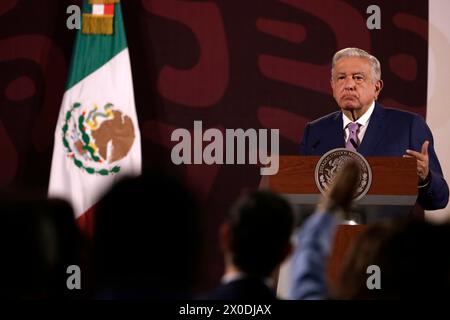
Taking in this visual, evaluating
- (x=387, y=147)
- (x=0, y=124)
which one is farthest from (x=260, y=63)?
(x=0, y=124)

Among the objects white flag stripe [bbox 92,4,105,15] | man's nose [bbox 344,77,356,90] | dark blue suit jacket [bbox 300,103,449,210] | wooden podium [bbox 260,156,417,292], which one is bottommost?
wooden podium [bbox 260,156,417,292]

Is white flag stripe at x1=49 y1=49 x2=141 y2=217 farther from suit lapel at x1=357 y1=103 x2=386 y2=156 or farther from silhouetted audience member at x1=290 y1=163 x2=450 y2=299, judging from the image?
silhouetted audience member at x1=290 y1=163 x2=450 y2=299

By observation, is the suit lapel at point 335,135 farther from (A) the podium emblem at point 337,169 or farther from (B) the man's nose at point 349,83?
(A) the podium emblem at point 337,169

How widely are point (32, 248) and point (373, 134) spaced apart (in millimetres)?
4208

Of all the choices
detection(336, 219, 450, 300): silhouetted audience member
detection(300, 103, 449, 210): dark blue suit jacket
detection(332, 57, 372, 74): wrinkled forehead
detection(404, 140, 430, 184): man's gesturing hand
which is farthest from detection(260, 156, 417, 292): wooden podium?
detection(336, 219, 450, 300): silhouetted audience member

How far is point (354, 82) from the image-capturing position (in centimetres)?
589

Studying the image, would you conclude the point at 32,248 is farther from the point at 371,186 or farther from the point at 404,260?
the point at 371,186

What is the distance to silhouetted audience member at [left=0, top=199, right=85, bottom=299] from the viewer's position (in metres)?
2.00

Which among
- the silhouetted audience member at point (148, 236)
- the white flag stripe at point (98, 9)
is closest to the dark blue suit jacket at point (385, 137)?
the white flag stripe at point (98, 9)

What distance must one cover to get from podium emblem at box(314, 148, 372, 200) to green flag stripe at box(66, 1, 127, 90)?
113 inches

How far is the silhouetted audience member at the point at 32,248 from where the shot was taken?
200cm

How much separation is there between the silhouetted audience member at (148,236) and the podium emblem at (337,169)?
259 centimetres

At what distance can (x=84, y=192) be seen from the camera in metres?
6.93
